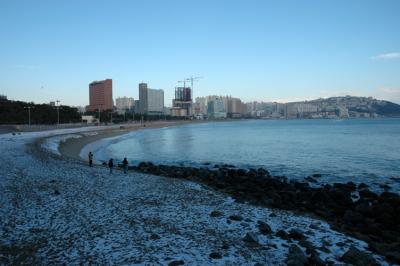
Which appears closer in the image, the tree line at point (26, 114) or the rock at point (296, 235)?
the rock at point (296, 235)

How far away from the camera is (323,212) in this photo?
511 inches

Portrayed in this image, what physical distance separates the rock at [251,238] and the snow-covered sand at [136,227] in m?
0.18

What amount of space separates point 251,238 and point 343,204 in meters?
7.81

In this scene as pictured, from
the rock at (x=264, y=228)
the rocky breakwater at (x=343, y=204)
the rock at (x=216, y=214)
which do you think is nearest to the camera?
the rock at (x=264, y=228)

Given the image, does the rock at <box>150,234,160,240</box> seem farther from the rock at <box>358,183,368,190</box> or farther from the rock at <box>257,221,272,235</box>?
the rock at <box>358,183,368,190</box>

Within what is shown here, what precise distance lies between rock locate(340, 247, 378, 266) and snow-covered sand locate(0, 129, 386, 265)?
26 centimetres

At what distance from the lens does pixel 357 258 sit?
25.4 feet

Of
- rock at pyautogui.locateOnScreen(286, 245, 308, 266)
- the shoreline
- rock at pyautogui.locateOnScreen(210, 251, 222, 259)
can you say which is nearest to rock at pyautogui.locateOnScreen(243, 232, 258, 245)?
rock at pyautogui.locateOnScreen(286, 245, 308, 266)

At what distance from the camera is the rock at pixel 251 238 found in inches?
341

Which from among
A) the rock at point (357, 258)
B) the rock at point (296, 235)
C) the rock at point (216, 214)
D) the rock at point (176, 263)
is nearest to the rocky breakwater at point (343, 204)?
the rock at point (357, 258)

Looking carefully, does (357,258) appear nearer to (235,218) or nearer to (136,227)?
(235,218)

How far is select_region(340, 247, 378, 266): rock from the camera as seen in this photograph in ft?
25.1

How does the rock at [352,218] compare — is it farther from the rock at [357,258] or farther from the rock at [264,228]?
the rock at [357,258]

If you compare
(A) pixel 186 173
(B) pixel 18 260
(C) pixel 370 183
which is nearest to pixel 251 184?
(A) pixel 186 173
